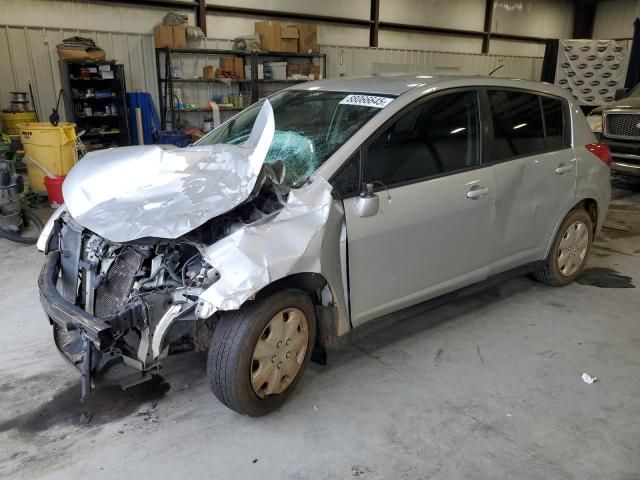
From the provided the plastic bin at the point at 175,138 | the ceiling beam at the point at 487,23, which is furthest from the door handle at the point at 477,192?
the ceiling beam at the point at 487,23

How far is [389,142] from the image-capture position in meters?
2.66

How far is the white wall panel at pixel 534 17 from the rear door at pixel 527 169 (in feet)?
44.7

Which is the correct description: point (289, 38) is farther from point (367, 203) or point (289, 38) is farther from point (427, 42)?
point (367, 203)

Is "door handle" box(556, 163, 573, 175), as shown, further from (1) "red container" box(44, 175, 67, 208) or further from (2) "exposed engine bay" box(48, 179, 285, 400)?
(1) "red container" box(44, 175, 67, 208)

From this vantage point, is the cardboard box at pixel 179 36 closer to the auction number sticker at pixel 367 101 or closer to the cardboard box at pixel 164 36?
the cardboard box at pixel 164 36

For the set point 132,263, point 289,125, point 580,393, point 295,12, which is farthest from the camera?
point 295,12

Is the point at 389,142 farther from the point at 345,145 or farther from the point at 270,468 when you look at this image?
the point at 270,468

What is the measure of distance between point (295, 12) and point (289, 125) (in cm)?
948

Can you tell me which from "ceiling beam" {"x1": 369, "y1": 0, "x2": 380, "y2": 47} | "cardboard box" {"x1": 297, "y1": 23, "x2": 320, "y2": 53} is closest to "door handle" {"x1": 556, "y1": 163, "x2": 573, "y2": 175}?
"cardboard box" {"x1": 297, "y1": 23, "x2": 320, "y2": 53}

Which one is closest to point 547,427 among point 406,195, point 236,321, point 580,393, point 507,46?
point 580,393

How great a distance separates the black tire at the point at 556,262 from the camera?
147 inches

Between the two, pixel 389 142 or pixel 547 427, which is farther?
pixel 389 142

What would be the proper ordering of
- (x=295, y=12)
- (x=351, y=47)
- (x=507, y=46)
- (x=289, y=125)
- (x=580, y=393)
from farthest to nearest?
1. (x=507, y=46)
2. (x=351, y=47)
3. (x=295, y=12)
4. (x=289, y=125)
5. (x=580, y=393)

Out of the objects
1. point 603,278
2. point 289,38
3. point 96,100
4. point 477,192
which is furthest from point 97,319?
point 289,38
